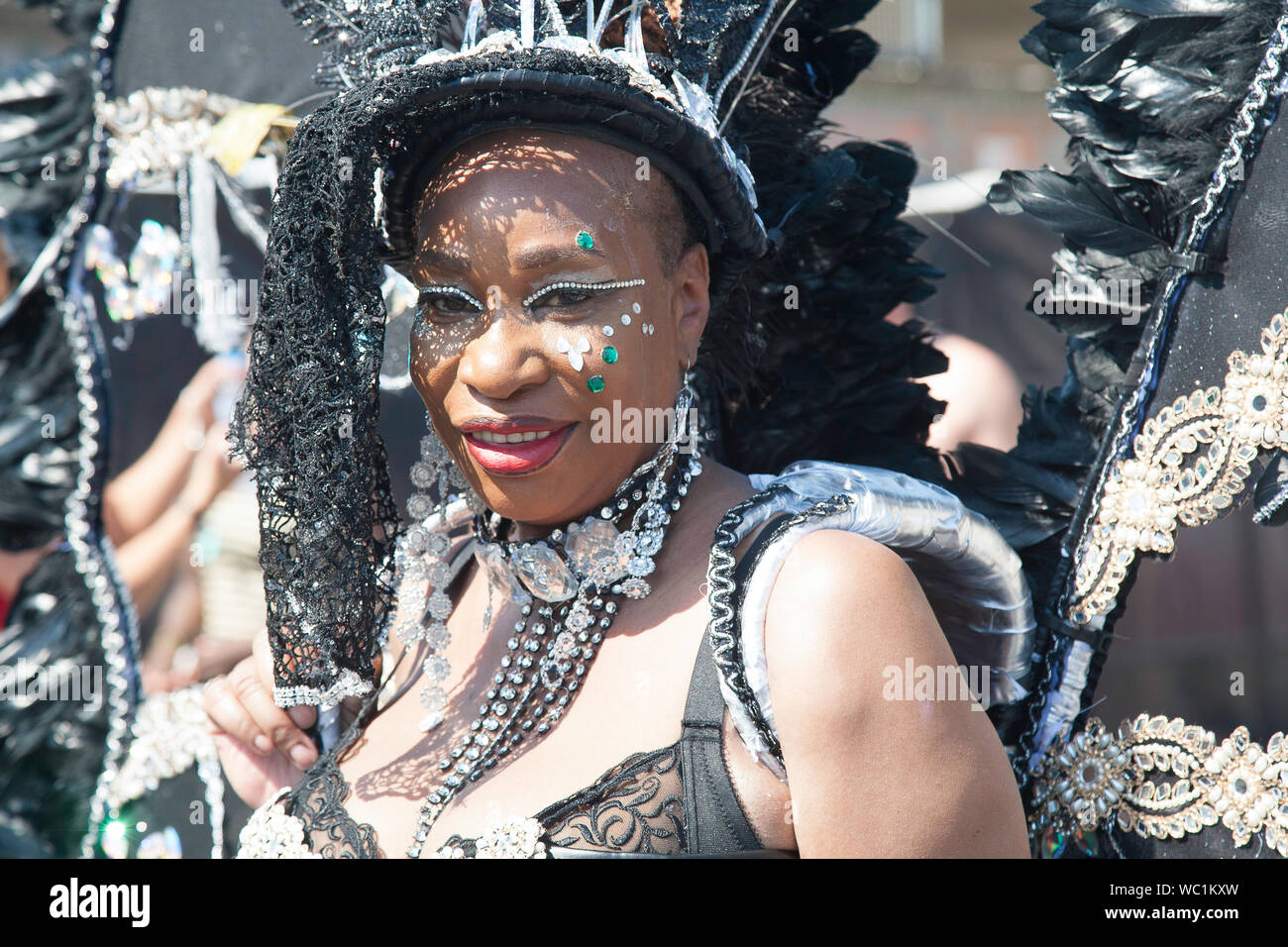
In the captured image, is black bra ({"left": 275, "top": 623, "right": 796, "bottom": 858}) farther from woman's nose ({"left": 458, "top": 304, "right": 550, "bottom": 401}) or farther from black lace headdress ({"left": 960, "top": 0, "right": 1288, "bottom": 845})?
black lace headdress ({"left": 960, "top": 0, "right": 1288, "bottom": 845})

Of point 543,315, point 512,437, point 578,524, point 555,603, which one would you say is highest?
point 543,315

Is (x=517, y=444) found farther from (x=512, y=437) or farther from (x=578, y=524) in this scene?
(x=578, y=524)

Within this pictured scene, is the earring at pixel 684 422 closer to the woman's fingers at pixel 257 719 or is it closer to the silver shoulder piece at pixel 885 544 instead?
the silver shoulder piece at pixel 885 544

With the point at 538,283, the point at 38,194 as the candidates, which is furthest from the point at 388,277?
the point at 538,283

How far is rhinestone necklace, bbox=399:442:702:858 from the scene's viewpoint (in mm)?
1727

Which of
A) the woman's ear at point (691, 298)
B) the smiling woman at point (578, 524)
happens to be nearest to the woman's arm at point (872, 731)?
the smiling woman at point (578, 524)

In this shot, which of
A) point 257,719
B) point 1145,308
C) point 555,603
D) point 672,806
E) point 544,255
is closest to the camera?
point 672,806

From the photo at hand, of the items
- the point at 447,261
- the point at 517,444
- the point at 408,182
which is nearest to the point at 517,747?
the point at 517,444

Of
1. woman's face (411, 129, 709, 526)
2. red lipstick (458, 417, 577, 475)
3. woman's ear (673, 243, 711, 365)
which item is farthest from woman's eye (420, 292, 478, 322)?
woman's ear (673, 243, 711, 365)

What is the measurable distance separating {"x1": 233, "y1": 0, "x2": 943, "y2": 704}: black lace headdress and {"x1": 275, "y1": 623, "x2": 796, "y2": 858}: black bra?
386mm

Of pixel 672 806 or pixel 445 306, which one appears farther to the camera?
pixel 445 306

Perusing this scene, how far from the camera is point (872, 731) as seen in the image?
1359 mm

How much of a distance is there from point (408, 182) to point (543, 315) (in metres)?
0.32
